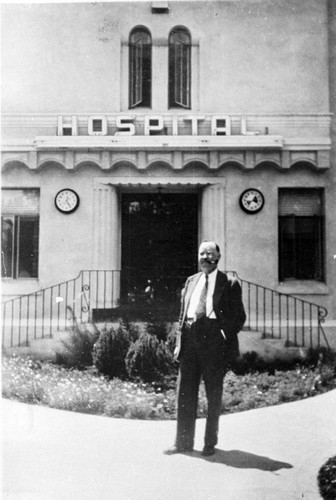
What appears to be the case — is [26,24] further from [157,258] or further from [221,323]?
[221,323]

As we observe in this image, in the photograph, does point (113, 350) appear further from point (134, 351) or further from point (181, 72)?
point (181, 72)

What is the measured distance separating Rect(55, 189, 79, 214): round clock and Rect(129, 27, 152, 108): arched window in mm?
982

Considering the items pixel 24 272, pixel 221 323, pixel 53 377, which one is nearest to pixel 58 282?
pixel 24 272

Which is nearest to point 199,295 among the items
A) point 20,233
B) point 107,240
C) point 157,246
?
A: point 157,246

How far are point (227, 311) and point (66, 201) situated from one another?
→ 1789 millimetres

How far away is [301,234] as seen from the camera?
4.89 m

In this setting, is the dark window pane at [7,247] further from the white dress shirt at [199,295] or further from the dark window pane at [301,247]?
the dark window pane at [301,247]

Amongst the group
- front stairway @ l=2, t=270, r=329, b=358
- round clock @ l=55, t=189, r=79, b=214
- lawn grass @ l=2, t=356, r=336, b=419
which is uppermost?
round clock @ l=55, t=189, r=79, b=214

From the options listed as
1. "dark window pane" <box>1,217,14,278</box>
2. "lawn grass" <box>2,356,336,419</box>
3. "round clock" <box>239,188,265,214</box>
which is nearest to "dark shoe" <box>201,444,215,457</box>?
"lawn grass" <box>2,356,336,419</box>

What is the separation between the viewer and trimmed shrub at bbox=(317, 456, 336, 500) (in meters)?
4.20

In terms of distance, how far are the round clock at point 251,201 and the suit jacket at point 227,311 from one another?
692mm

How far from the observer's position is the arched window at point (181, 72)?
4906mm

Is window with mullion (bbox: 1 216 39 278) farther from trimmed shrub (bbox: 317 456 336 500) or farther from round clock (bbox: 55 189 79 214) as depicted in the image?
trimmed shrub (bbox: 317 456 336 500)

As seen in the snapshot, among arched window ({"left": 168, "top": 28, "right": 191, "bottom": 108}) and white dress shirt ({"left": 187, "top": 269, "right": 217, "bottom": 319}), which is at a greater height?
arched window ({"left": 168, "top": 28, "right": 191, "bottom": 108})
